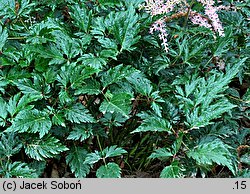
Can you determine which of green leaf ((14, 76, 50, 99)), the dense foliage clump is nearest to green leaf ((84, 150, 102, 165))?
the dense foliage clump

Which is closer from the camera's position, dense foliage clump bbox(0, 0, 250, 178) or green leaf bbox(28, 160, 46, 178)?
dense foliage clump bbox(0, 0, 250, 178)

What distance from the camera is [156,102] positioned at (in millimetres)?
2195

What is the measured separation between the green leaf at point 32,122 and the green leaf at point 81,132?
0.60 ft

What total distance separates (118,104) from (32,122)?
0.38m

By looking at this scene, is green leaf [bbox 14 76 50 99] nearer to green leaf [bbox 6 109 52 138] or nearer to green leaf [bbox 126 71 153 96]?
green leaf [bbox 6 109 52 138]

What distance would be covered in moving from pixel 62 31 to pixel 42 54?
18 cm

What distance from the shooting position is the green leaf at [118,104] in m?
1.97

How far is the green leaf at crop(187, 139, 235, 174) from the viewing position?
1.92 m

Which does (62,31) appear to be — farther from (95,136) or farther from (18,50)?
(95,136)

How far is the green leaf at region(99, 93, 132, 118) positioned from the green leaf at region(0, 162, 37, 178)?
0.45 metres

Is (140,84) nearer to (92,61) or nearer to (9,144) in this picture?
(92,61)

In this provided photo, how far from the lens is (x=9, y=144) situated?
212 centimetres

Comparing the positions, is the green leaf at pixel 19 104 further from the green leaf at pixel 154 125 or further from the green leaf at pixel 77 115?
the green leaf at pixel 154 125

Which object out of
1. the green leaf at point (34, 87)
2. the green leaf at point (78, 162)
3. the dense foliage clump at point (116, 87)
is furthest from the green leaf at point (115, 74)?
the green leaf at point (78, 162)
